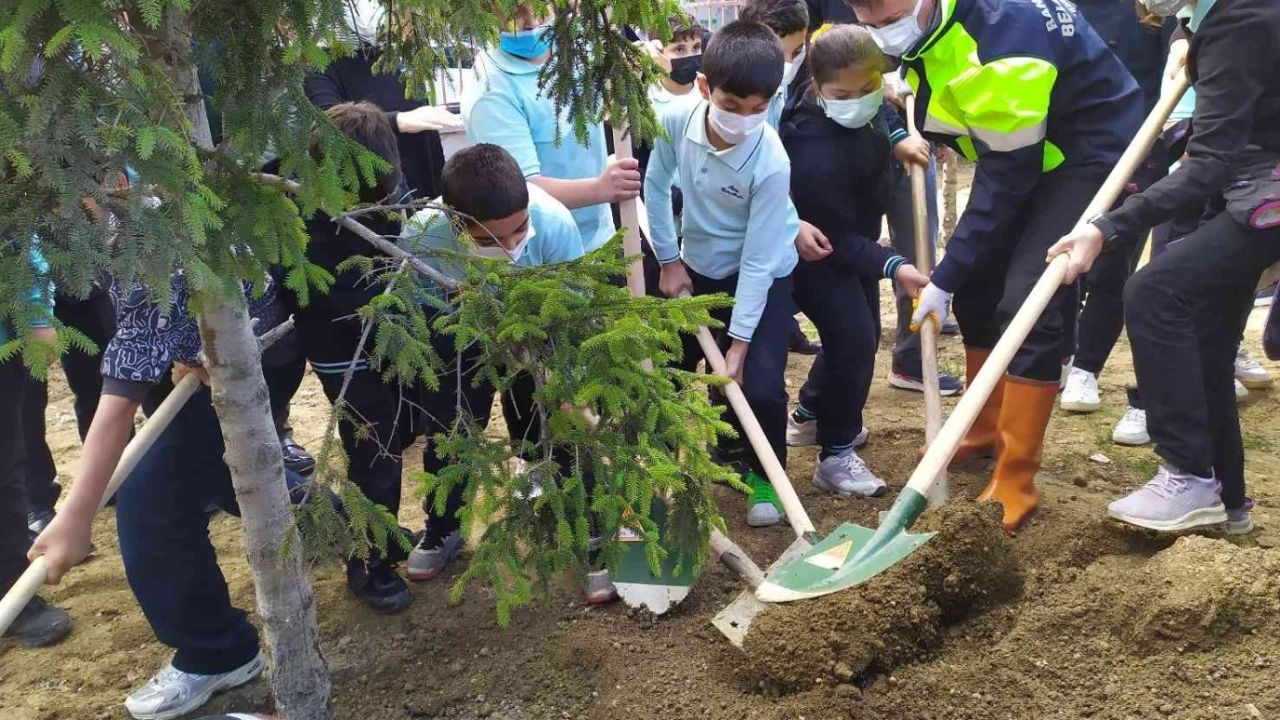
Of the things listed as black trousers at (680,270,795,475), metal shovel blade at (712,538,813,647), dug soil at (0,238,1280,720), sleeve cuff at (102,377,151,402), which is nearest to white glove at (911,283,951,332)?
black trousers at (680,270,795,475)

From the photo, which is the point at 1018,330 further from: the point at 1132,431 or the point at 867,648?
the point at 1132,431

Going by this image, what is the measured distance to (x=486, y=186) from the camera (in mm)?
2881

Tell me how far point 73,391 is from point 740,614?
2780mm

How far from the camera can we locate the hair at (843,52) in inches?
136

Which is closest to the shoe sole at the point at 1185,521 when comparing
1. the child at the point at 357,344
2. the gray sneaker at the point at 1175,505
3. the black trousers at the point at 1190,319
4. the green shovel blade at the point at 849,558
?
the gray sneaker at the point at 1175,505

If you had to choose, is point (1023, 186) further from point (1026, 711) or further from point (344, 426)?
point (344, 426)

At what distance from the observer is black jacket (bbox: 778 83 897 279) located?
3.75m

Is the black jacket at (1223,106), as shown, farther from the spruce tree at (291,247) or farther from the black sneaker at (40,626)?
the black sneaker at (40,626)

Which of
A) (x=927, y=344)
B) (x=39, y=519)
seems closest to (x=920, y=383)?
(x=927, y=344)

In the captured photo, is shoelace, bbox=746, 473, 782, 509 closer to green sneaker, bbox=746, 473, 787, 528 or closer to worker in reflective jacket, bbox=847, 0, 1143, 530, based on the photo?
green sneaker, bbox=746, 473, 787, 528

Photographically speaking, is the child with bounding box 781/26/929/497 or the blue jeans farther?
the child with bounding box 781/26/929/497

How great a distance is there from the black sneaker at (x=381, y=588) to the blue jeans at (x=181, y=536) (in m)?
0.46

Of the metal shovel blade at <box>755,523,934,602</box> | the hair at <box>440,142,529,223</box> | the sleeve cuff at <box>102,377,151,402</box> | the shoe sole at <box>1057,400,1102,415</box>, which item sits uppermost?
the hair at <box>440,142,529,223</box>

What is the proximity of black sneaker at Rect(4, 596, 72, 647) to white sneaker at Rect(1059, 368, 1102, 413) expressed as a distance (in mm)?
4080
